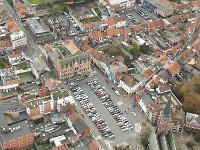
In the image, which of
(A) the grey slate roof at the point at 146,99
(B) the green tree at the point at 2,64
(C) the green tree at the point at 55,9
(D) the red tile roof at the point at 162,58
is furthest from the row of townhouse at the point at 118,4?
(A) the grey slate roof at the point at 146,99

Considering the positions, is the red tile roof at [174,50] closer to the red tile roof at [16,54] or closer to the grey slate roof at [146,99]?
the grey slate roof at [146,99]

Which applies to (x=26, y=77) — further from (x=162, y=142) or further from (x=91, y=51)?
(x=162, y=142)

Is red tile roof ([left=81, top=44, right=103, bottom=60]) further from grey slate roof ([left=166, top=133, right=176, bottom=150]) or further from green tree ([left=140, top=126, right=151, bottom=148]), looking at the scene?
grey slate roof ([left=166, top=133, right=176, bottom=150])

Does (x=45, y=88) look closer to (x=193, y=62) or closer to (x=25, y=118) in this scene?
(x=25, y=118)

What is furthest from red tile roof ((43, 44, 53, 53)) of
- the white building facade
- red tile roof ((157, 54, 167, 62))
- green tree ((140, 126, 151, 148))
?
green tree ((140, 126, 151, 148))

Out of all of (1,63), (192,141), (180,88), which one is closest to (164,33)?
(180,88)

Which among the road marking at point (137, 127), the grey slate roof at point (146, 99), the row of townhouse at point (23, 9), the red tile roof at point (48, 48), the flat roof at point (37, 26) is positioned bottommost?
the road marking at point (137, 127)

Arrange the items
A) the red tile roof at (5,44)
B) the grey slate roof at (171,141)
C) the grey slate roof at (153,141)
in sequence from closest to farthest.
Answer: the grey slate roof at (153,141)
the grey slate roof at (171,141)
the red tile roof at (5,44)

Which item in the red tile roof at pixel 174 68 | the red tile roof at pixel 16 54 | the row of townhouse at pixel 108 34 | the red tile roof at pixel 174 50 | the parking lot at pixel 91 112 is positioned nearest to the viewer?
the parking lot at pixel 91 112
